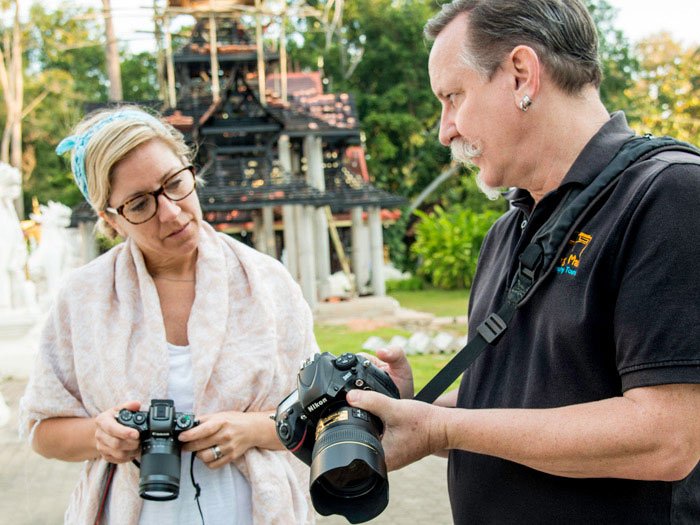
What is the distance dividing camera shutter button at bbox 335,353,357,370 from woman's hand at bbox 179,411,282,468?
67cm

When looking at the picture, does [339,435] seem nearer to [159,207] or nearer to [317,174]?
[159,207]

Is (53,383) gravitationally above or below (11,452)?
above

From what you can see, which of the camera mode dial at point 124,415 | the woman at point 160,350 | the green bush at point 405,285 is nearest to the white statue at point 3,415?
the woman at point 160,350

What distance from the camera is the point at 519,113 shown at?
63.2 inches

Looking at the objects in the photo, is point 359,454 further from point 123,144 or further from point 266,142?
point 266,142

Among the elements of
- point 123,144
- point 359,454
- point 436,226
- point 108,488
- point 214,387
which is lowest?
point 436,226

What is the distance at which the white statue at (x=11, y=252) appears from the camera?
10.5 meters

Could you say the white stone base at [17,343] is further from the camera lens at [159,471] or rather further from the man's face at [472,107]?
the man's face at [472,107]

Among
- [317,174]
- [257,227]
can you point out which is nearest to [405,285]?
[257,227]

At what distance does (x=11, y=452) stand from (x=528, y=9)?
21.0 ft

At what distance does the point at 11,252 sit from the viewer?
1065cm

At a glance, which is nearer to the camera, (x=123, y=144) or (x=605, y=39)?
(x=123, y=144)

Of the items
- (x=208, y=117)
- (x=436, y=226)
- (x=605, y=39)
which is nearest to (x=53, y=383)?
(x=208, y=117)

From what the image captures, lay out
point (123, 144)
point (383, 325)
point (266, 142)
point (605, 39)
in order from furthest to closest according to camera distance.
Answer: point (605, 39) → point (266, 142) → point (383, 325) → point (123, 144)
